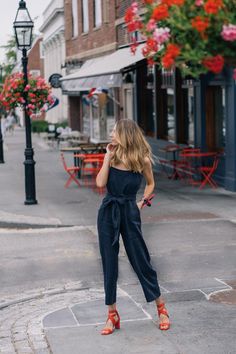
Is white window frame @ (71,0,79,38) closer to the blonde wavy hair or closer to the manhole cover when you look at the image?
the manhole cover

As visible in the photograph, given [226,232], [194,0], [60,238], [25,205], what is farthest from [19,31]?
[194,0]

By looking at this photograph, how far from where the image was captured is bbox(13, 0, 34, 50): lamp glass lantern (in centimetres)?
1630

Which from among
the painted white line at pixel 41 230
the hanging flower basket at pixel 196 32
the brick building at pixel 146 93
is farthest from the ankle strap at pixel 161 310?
the painted white line at pixel 41 230

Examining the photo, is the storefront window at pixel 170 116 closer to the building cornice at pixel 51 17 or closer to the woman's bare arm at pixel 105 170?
the woman's bare arm at pixel 105 170

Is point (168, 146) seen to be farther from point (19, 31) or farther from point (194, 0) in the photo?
point (194, 0)

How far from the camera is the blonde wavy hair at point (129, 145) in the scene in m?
6.95

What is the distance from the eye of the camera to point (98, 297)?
8.63m

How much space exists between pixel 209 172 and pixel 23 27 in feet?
18.2

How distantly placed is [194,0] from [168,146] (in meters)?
16.9

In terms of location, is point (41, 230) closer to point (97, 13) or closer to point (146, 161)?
point (146, 161)

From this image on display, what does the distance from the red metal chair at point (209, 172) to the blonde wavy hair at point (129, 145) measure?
11020mm

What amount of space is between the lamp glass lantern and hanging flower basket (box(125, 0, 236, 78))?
1150 cm

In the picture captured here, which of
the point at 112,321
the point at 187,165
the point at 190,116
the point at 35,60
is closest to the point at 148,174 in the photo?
the point at 112,321

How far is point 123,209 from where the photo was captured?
7.07 m
